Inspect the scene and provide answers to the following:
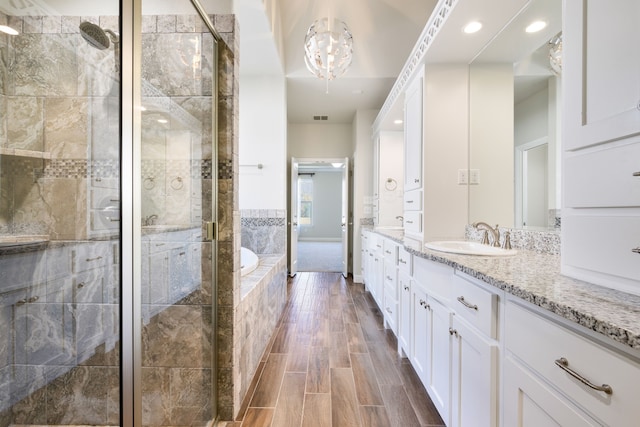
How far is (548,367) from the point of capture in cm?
69

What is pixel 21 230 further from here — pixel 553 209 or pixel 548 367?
pixel 553 209

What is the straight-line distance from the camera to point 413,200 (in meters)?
2.37

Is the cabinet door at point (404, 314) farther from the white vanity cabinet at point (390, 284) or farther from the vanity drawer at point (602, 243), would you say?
the vanity drawer at point (602, 243)

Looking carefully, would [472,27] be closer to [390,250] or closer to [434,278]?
[434,278]

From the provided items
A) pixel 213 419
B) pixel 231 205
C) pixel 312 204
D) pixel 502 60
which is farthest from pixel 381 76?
pixel 312 204

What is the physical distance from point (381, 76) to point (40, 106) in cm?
325

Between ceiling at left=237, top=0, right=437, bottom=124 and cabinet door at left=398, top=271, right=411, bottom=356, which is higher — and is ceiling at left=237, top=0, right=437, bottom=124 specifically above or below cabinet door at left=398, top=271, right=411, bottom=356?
above

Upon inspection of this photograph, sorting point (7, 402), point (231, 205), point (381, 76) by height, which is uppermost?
point (381, 76)

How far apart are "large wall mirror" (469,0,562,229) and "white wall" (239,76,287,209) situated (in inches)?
80.9

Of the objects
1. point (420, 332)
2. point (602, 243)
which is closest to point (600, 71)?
point (602, 243)

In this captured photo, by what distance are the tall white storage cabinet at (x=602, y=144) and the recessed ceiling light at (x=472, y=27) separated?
877 mm

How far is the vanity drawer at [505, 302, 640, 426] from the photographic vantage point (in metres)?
0.51

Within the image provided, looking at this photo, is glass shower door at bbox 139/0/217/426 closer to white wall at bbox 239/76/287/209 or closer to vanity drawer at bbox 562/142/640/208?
vanity drawer at bbox 562/142/640/208

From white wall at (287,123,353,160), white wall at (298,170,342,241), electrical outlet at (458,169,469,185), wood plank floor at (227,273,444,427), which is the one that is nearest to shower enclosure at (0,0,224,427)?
wood plank floor at (227,273,444,427)
